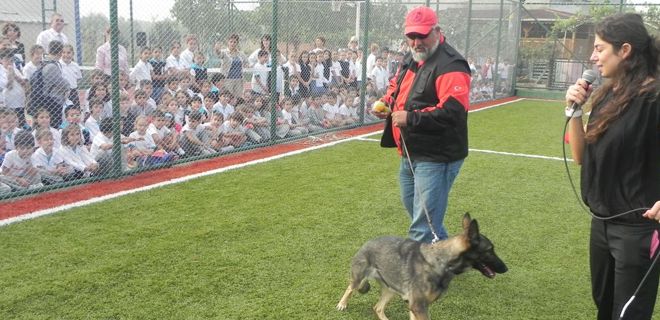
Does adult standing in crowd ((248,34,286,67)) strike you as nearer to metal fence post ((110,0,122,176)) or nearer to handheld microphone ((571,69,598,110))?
metal fence post ((110,0,122,176))

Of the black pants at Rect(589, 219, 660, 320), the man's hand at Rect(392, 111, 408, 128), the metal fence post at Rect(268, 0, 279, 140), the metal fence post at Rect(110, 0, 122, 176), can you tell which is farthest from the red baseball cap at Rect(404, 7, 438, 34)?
the metal fence post at Rect(268, 0, 279, 140)

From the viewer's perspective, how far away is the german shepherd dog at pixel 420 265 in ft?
10.9

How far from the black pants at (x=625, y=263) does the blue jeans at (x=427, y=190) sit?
1273 millimetres

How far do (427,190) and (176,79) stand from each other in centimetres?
561

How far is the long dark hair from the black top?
0.11 ft

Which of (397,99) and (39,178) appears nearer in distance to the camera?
(397,99)

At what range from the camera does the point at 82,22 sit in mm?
9531

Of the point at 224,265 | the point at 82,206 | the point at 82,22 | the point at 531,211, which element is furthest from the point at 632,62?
the point at 82,22

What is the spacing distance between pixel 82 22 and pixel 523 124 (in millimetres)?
9918

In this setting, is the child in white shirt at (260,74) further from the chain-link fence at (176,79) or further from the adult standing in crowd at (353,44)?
the adult standing in crowd at (353,44)

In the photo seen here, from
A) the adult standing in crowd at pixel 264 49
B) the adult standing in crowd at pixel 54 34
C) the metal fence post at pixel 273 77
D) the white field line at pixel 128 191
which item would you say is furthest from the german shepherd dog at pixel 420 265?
the adult standing in crowd at pixel 264 49

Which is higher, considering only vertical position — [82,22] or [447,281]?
[82,22]

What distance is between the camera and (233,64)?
958 cm

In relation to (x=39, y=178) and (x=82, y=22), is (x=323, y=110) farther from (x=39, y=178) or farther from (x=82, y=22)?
(x=39, y=178)
